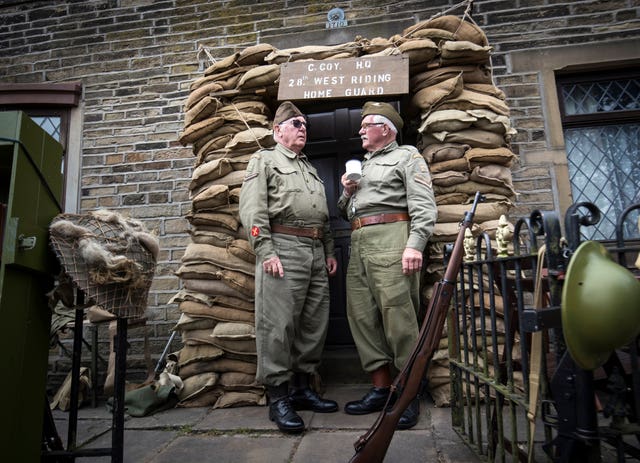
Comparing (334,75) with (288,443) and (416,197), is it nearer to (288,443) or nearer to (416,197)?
(416,197)

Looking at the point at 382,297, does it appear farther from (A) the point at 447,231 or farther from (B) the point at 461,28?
(B) the point at 461,28

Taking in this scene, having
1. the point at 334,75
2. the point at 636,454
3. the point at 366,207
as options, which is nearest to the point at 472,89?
the point at 334,75

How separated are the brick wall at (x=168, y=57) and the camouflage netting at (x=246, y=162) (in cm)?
97

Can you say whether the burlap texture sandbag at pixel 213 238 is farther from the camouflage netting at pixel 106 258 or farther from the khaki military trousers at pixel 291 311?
the camouflage netting at pixel 106 258

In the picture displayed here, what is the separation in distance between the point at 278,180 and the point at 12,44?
4.30m

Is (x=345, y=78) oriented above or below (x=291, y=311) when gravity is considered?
above

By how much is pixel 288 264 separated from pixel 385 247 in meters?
0.65

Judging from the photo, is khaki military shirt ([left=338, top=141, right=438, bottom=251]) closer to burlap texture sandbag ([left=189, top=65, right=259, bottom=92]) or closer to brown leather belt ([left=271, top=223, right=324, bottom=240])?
brown leather belt ([left=271, top=223, right=324, bottom=240])

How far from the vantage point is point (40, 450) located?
1.77 m

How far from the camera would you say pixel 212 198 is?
3152mm

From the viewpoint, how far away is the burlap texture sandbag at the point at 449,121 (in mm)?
2949

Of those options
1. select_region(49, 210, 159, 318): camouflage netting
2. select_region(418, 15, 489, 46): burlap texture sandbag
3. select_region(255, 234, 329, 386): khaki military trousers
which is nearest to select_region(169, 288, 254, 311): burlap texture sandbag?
select_region(255, 234, 329, 386): khaki military trousers

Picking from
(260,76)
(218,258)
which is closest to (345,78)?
(260,76)

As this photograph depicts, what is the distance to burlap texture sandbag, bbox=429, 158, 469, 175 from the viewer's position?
2947 mm
